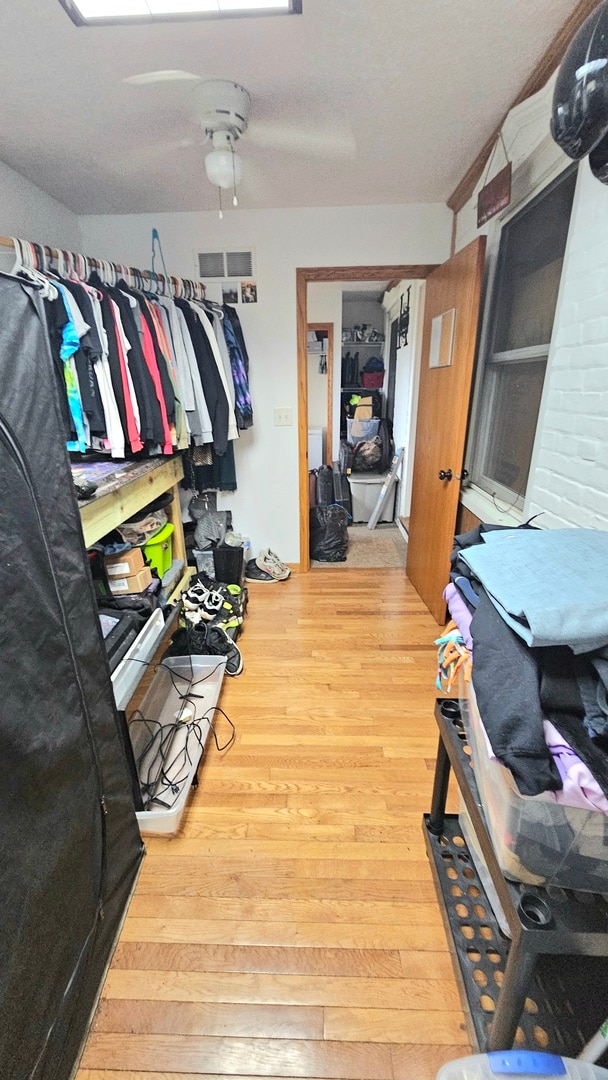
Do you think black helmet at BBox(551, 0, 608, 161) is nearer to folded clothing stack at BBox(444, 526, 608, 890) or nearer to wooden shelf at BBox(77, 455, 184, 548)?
folded clothing stack at BBox(444, 526, 608, 890)

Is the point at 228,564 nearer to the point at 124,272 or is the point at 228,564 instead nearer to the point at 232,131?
the point at 124,272

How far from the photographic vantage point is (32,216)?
7.57 feet

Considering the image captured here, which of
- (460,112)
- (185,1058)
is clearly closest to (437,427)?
(460,112)

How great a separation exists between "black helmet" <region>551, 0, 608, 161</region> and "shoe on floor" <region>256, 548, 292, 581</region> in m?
2.61

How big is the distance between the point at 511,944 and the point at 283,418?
283 cm

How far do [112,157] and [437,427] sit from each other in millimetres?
2079

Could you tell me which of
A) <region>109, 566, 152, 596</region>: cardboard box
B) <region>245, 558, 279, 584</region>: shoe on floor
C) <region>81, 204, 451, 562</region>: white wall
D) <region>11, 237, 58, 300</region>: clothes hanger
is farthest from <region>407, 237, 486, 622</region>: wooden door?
<region>11, 237, 58, 300</region>: clothes hanger

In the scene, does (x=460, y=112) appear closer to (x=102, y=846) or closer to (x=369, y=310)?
(x=102, y=846)

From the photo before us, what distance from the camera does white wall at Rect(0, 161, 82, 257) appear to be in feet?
6.95

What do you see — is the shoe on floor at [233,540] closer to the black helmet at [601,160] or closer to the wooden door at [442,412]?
the wooden door at [442,412]

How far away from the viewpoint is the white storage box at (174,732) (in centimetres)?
138

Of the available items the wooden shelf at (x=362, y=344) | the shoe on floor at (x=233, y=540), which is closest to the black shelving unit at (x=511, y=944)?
the shoe on floor at (x=233, y=540)

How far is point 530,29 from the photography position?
52.7 inches

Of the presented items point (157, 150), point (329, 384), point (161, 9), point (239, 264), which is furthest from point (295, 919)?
point (329, 384)
